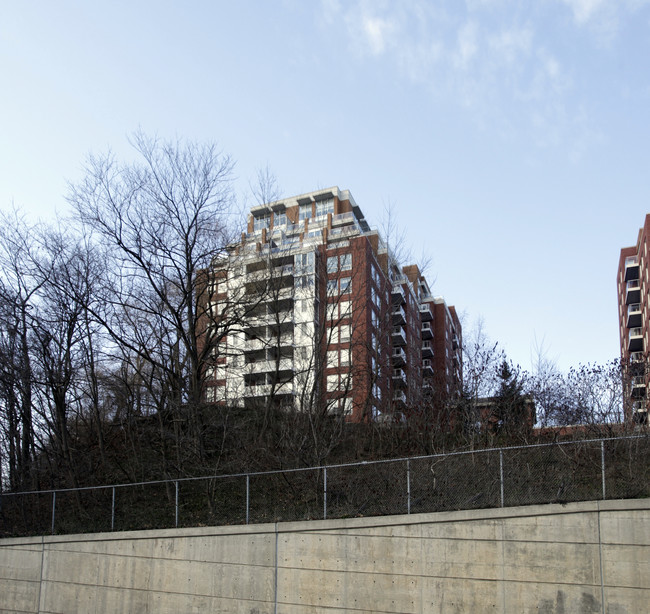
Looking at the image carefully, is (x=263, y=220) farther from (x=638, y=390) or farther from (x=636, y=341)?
(x=636, y=341)

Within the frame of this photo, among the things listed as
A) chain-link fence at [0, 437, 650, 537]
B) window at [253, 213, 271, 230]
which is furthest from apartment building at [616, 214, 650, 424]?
chain-link fence at [0, 437, 650, 537]

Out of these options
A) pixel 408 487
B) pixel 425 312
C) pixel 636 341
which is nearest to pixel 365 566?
pixel 408 487

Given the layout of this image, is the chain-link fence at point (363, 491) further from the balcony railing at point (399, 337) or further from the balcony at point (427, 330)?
the balcony at point (427, 330)

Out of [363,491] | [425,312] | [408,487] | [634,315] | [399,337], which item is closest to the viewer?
[408,487]

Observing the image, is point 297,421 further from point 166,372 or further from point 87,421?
point 87,421

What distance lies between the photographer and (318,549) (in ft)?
48.3

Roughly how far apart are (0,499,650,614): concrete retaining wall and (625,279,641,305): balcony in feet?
232

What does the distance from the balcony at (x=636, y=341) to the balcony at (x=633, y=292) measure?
341cm

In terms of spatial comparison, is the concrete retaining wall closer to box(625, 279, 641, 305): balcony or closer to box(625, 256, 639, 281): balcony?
box(625, 279, 641, 305): balcony

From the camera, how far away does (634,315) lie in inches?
2970

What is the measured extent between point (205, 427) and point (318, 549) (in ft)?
36.4

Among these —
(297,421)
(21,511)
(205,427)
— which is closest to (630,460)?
(297,421)

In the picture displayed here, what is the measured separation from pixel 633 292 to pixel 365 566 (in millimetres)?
71842

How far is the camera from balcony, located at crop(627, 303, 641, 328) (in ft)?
247
